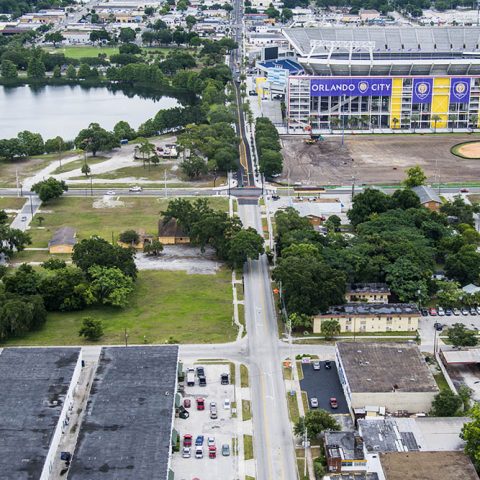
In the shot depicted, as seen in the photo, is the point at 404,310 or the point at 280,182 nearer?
Answer: the point at 404,310

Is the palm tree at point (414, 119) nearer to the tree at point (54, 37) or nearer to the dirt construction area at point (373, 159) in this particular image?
the dirt construction area at point (373, 159)

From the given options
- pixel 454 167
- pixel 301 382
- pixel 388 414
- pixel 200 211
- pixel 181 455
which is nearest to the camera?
pixel 181 455

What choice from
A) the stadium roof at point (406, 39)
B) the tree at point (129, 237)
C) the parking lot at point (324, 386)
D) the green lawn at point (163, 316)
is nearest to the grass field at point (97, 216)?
the tree at point (129, 237)

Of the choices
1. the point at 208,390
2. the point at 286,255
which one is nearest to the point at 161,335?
the point at 208,390

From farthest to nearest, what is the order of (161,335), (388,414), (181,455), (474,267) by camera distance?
(474,267), (161,335), (388,414), (181,455)

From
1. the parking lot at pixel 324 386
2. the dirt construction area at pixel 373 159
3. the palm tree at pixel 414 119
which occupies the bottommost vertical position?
the parking lot at pixel 324 386

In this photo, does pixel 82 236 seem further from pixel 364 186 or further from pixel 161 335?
pixel 364 186

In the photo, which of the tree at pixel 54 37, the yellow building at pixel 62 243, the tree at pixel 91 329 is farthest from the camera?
the tree at pixel 54 37
